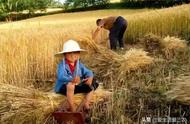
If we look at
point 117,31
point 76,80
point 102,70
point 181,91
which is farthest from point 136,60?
point 181,91

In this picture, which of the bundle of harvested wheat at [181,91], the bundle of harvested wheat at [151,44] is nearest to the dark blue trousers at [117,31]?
the bundle of harvested wheat at [151,44]

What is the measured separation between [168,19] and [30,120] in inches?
298

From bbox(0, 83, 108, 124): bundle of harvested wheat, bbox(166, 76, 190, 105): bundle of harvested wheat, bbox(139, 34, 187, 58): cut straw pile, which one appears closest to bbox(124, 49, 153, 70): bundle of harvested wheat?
bbox(139, 34, 187, 58): cut straw pile

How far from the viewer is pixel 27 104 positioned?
502cm

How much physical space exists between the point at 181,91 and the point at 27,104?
4.94 feet

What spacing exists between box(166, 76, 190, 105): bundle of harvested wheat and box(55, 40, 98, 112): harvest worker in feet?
2.67

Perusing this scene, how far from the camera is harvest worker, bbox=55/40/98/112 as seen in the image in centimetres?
507

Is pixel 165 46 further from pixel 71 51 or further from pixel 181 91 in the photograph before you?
pixel 181 91

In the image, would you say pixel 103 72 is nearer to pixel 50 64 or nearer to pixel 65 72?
pixel 50 64

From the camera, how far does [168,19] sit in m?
12.0

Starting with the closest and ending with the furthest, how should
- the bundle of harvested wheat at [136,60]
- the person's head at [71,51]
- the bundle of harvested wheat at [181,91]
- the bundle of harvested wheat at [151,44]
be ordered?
the bundle of harvested wheat at [181,91] < the person's head at [71,51] < the bundle of harvested wheat at [136,60] < the bundle of harvested wheat at [151,44]

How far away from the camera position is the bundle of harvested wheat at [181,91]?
4.59 m

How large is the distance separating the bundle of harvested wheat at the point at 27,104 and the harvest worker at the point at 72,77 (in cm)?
8

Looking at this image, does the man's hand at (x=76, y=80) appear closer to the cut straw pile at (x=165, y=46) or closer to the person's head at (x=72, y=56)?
Answer: the person's head at (x=72, y=56)
